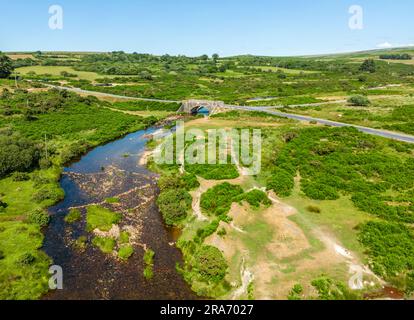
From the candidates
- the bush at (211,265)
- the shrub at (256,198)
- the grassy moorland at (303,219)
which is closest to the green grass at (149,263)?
the grassy moorland at (303,219)

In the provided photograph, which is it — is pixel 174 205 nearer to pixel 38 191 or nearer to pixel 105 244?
pixel 105 244

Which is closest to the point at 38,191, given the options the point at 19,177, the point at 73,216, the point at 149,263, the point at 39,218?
the point at 19,177

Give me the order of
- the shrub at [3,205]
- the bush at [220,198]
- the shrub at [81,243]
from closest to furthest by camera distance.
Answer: the shrub at [81,243]
the bush at [220,198]
the shrub at [3,205]

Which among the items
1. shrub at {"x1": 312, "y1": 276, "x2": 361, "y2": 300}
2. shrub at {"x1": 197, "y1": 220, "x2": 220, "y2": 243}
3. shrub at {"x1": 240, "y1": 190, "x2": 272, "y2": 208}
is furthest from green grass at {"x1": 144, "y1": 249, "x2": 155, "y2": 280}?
shrub at {"x1": 312, "y1": 276, "x2": 361, "y2": 300}

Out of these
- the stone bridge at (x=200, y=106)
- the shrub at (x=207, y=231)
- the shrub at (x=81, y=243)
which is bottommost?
the shrub at (x=81, y=243)

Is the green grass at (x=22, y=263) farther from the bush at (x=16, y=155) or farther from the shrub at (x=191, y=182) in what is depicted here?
the shrub at (x=191, y=182)

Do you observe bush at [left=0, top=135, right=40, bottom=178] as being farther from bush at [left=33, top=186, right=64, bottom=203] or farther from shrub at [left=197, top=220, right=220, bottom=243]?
shrub at [left=197, top=220, right=220, bottom=243]

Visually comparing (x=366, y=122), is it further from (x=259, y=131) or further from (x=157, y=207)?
(x=157, y=207)
